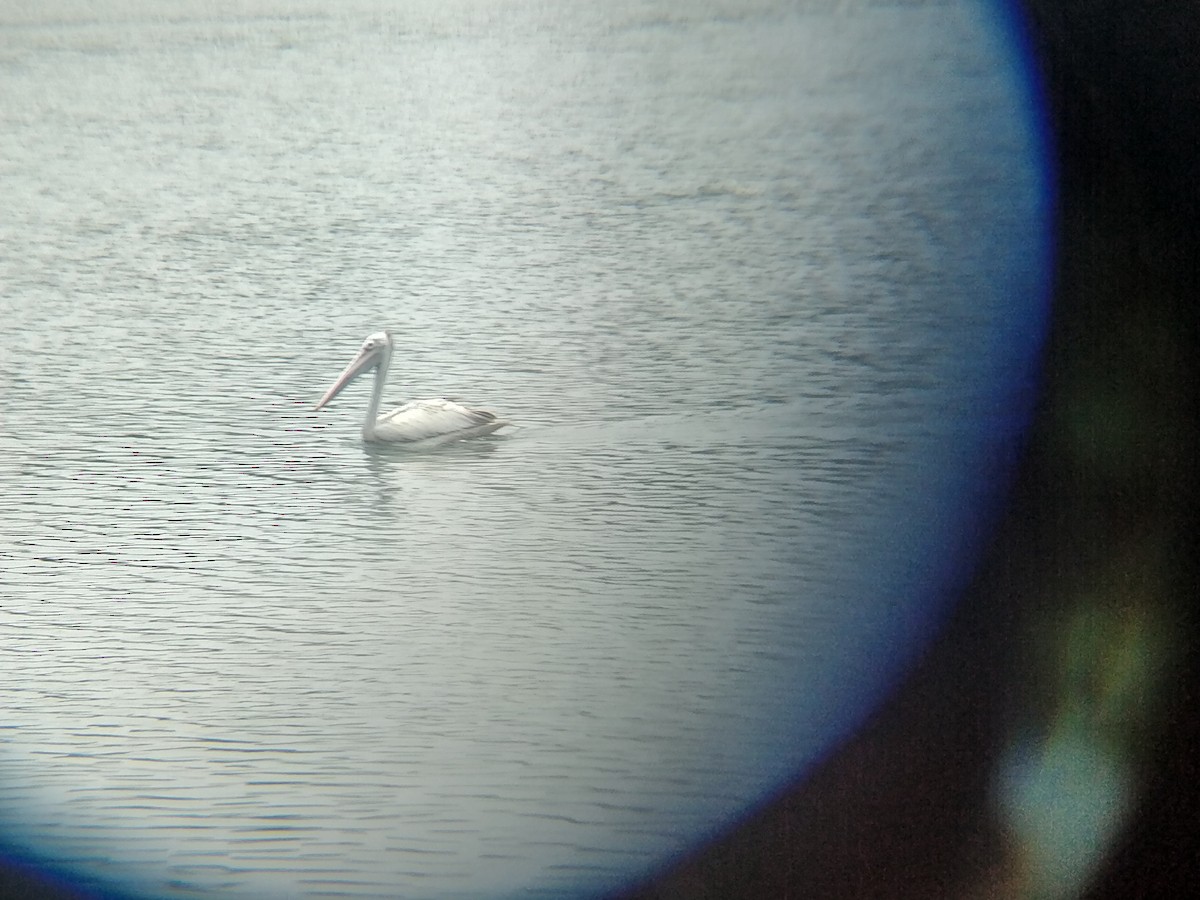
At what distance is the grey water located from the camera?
1850 mm

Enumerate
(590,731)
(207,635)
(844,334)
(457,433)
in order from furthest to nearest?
(844,334), (457,433), (207,635), (590,731)

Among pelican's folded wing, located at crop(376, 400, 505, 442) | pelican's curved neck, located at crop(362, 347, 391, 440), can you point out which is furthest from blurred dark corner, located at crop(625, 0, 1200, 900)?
pelican's curved neck, located at crop(362, 347, 391, 440)

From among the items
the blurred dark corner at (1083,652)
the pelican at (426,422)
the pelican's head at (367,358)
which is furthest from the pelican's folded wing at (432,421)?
the blurred dark corner at (1083,652)

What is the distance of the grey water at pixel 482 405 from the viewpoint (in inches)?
72.8

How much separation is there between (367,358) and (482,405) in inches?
10.8

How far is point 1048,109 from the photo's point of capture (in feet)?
11.5

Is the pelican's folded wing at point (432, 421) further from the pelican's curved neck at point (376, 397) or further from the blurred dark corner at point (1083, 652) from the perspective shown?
the blurred dark corner at point (1083, 652)

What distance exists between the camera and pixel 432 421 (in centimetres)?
282

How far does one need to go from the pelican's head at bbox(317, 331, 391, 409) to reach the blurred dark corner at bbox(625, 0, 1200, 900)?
4.02 ft

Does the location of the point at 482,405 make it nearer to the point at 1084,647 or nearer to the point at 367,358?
the point at 367,358

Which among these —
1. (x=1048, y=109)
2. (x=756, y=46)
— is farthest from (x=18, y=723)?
(x=756, y=46)

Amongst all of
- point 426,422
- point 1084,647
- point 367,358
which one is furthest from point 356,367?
point 1084,647

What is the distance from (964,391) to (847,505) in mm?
494

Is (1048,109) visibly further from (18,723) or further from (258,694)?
(18,723)
